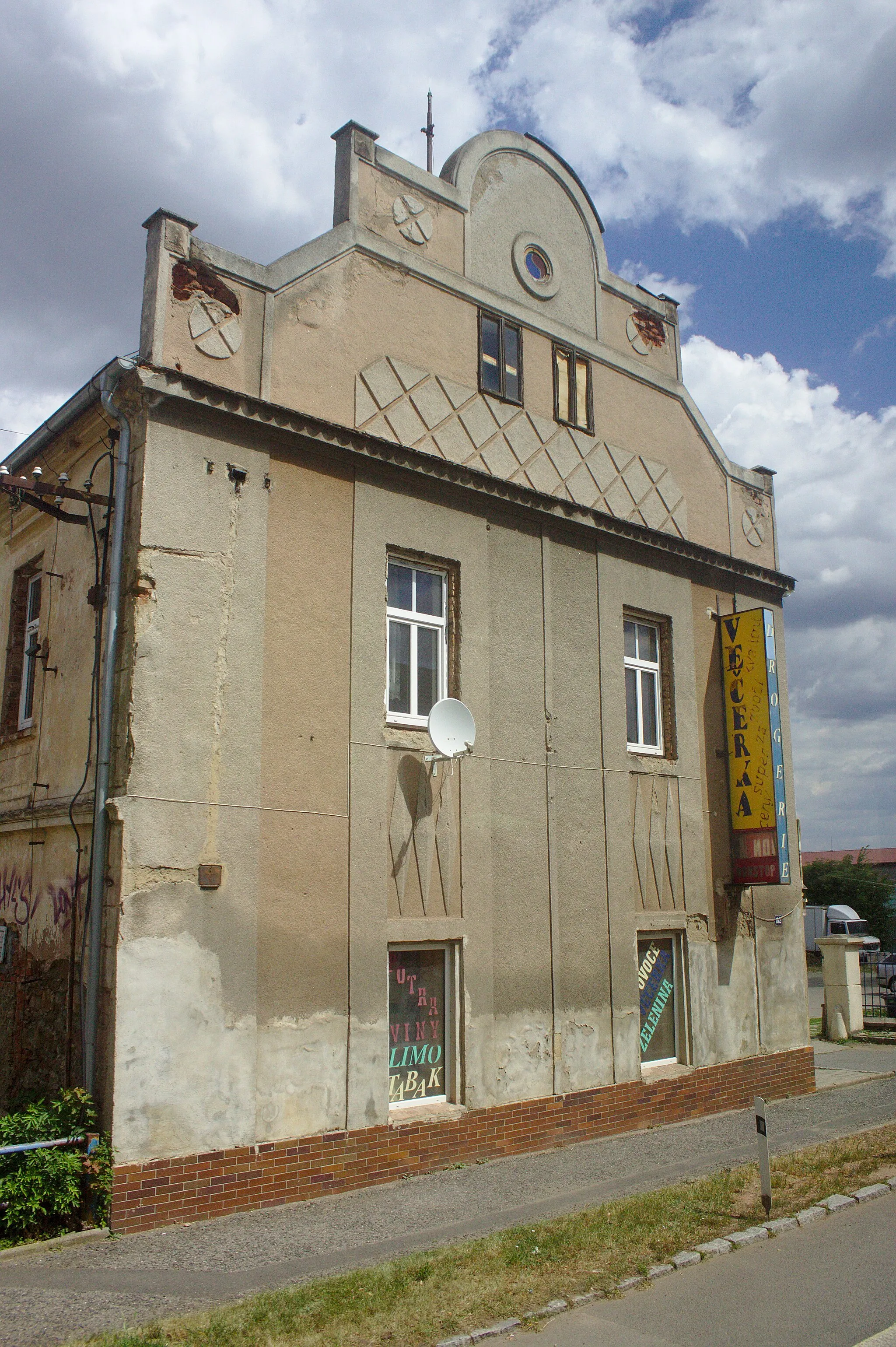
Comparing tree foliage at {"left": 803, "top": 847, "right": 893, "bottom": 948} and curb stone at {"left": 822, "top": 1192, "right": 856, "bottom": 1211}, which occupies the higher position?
tree foliage at {"left": 803, "top": 847, "right": 893, "bottom": 948}

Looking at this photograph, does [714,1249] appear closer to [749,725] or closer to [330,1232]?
[330,1232]

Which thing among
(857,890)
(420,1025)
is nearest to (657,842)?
(420,1025)

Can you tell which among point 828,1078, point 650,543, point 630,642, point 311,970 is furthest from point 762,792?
point 311,970

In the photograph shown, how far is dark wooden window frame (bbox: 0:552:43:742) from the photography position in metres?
11.0

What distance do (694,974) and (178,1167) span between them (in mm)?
7008

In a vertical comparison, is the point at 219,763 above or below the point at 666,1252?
above

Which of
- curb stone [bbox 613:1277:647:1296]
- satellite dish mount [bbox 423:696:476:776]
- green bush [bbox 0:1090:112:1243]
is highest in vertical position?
satellite dish mount [bbox 423:696:476:776]

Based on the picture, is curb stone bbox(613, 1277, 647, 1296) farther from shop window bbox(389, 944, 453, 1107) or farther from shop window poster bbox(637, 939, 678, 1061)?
shop window poster bbox(637, 939, 678, 1061)

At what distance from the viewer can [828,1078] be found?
14.6 meters

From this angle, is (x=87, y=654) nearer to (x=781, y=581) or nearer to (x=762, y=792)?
(x=762, y=792)

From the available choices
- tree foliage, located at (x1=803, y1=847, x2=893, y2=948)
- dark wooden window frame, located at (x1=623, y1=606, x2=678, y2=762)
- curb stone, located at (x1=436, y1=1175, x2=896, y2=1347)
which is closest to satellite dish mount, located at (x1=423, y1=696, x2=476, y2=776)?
dark wooden window frame, located at (x1=623, y1=606, x2=678, y2=762)

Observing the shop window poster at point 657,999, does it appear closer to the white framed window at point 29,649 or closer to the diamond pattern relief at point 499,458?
the diamond pattern relief at point 499,458

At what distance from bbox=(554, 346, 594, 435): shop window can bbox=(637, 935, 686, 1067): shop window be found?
21.0 feet

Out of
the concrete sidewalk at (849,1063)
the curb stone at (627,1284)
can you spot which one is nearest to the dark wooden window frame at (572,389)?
the curb stone at (627,1284)
